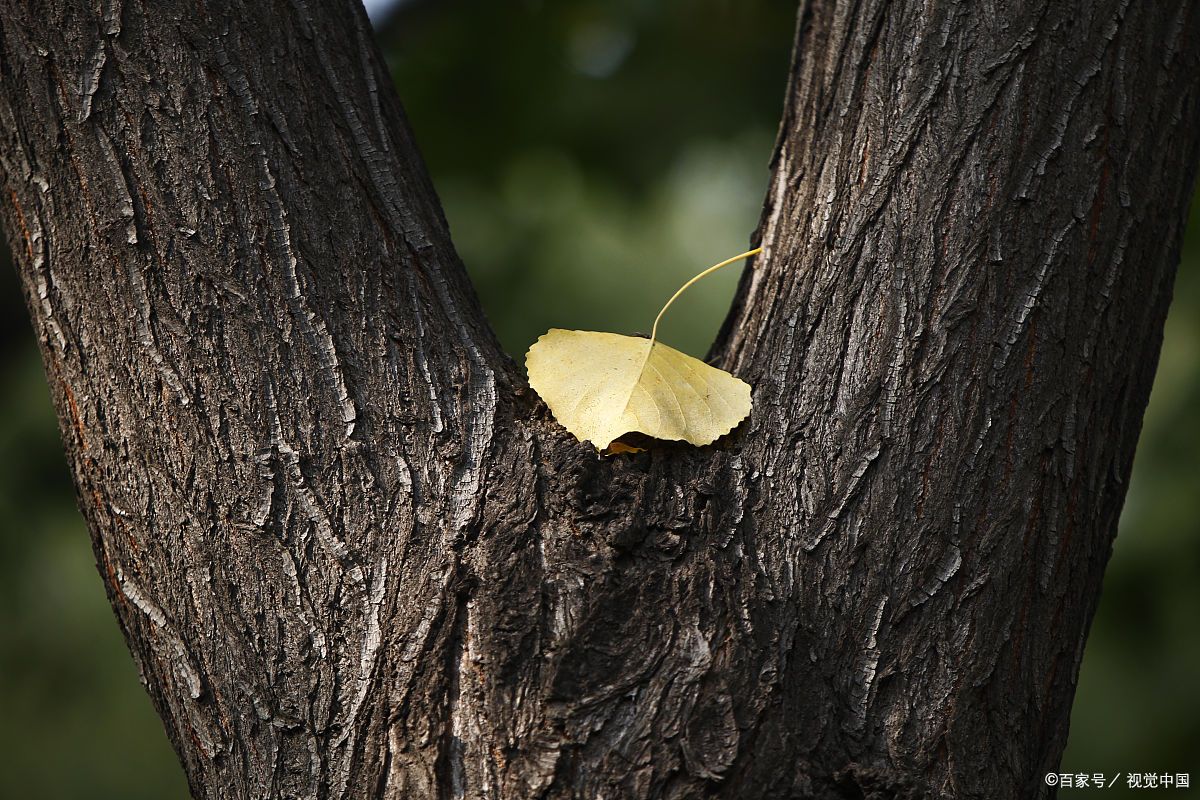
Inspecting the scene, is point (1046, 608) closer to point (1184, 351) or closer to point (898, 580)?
point (898, 580)

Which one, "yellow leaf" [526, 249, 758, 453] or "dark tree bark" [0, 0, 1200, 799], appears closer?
"dark tree bark" [0, 0, 1200, 799]

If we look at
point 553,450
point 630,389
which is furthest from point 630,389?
point 553,450

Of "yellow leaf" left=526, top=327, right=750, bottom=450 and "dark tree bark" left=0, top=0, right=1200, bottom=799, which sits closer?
"dark tree bark" left=0, top=0, right=1200, bottom=799

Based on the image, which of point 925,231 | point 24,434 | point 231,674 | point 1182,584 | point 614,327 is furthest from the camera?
point 614,327

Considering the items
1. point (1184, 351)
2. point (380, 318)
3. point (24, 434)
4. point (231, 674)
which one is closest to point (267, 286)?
point (380, 318)
